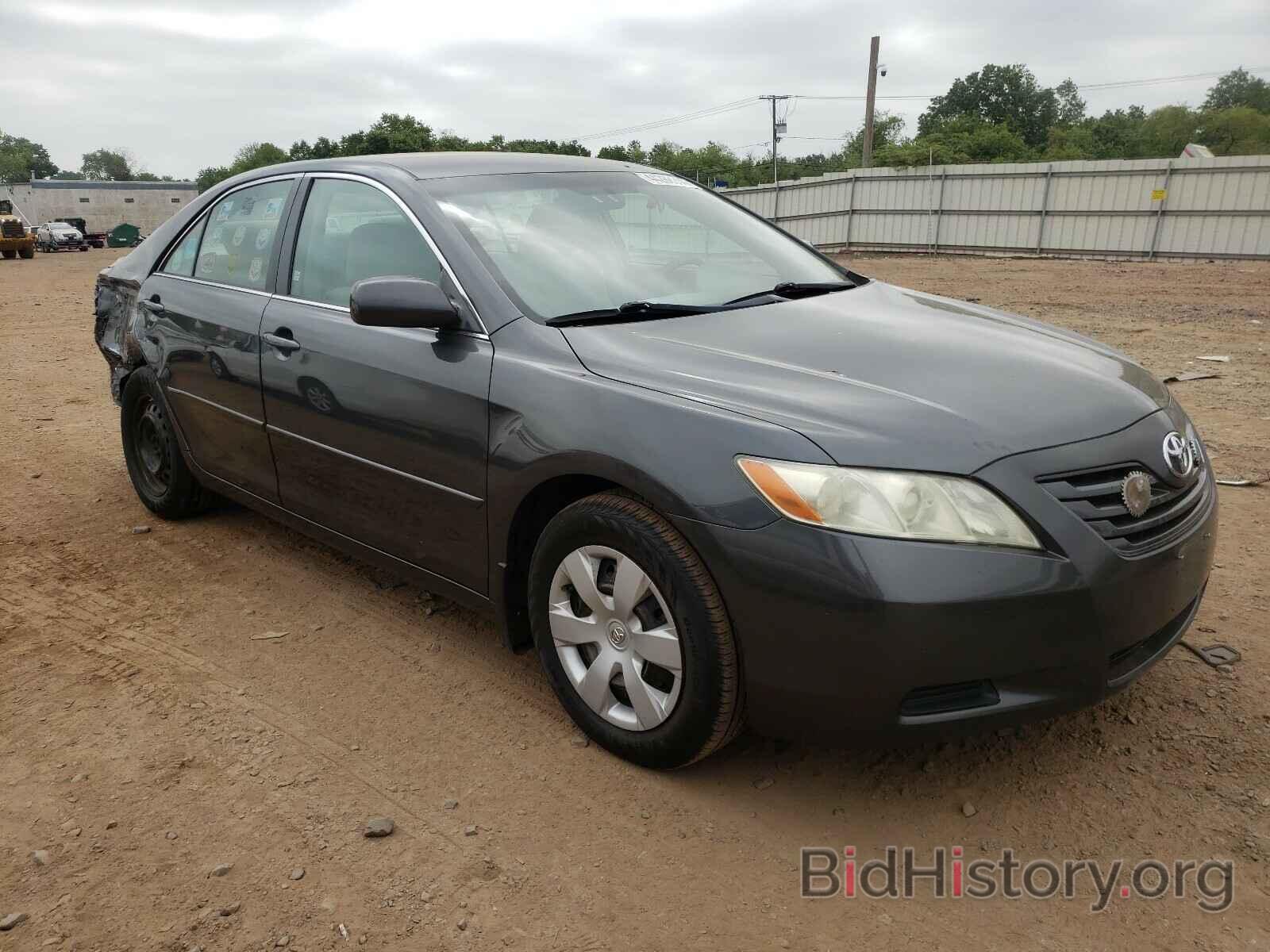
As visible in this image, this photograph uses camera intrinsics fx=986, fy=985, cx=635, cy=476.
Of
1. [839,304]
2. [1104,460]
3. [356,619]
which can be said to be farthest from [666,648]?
[356,619]

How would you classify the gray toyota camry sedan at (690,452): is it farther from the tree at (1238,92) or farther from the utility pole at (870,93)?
the tree at (1238,92)

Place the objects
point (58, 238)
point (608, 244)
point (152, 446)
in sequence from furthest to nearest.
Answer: point (58, 238) → point (152, 446) → point (608, 244)

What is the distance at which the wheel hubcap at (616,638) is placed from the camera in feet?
8.32

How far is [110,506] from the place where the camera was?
522 centimetres

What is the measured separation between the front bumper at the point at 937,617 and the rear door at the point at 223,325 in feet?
7.34

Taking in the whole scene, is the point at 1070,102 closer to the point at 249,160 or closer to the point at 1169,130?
the point at 1169,130

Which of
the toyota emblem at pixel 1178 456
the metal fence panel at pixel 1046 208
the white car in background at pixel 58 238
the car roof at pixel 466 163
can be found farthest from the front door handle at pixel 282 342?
the white car in background at pixel 58 238

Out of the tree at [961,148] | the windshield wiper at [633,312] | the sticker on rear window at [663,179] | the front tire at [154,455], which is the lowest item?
the front tire at [154,455]

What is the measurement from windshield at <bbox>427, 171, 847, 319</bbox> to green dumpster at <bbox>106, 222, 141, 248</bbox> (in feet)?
180

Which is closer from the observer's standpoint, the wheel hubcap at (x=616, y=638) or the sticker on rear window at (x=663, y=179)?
the wheel hubcap at (x=616, y=638)

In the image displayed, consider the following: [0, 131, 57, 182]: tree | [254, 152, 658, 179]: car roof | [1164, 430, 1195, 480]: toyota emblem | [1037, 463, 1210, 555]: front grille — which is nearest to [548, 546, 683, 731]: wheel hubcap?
[1037, 463, 1210, 555]: front grille

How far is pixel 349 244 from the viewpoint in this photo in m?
3.55

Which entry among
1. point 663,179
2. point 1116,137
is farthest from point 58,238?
point 1116,137

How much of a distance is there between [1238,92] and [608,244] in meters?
121
